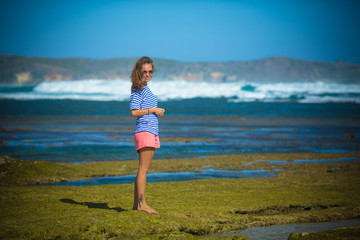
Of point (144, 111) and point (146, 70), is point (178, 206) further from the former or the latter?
point (146, 70)

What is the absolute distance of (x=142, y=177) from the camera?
21.1ft

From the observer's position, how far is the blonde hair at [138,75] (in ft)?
20.4

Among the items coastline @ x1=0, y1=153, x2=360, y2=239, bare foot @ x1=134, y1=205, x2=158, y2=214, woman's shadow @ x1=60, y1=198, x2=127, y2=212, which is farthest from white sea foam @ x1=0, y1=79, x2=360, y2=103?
bare foot @ x1=134, y1=205, x2=158, y2=214

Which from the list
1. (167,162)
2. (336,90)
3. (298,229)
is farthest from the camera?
(336,90)

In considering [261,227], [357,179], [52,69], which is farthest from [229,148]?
[52,69]

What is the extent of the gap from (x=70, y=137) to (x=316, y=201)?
15466mm

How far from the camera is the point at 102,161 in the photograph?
45.4ft

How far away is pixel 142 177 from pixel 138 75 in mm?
1468

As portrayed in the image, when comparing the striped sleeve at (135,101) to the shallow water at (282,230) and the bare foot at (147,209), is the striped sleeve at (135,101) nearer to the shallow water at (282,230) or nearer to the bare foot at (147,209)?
the bare foot at (147,209)

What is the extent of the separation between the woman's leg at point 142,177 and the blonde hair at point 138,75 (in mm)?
886

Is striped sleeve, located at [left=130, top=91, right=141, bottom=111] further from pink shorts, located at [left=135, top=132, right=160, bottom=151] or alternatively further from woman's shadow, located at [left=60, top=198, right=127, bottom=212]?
woman's shadow, located at [left=60, top=198, right=127, bottom=212]

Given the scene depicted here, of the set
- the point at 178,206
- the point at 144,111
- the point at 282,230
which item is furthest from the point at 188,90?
the point at 144,111

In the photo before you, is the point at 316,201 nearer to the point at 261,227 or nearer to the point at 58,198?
the point at 261,227

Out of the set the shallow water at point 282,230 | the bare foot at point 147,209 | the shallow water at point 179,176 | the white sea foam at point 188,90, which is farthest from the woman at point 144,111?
the white sea foam at point 188,90
